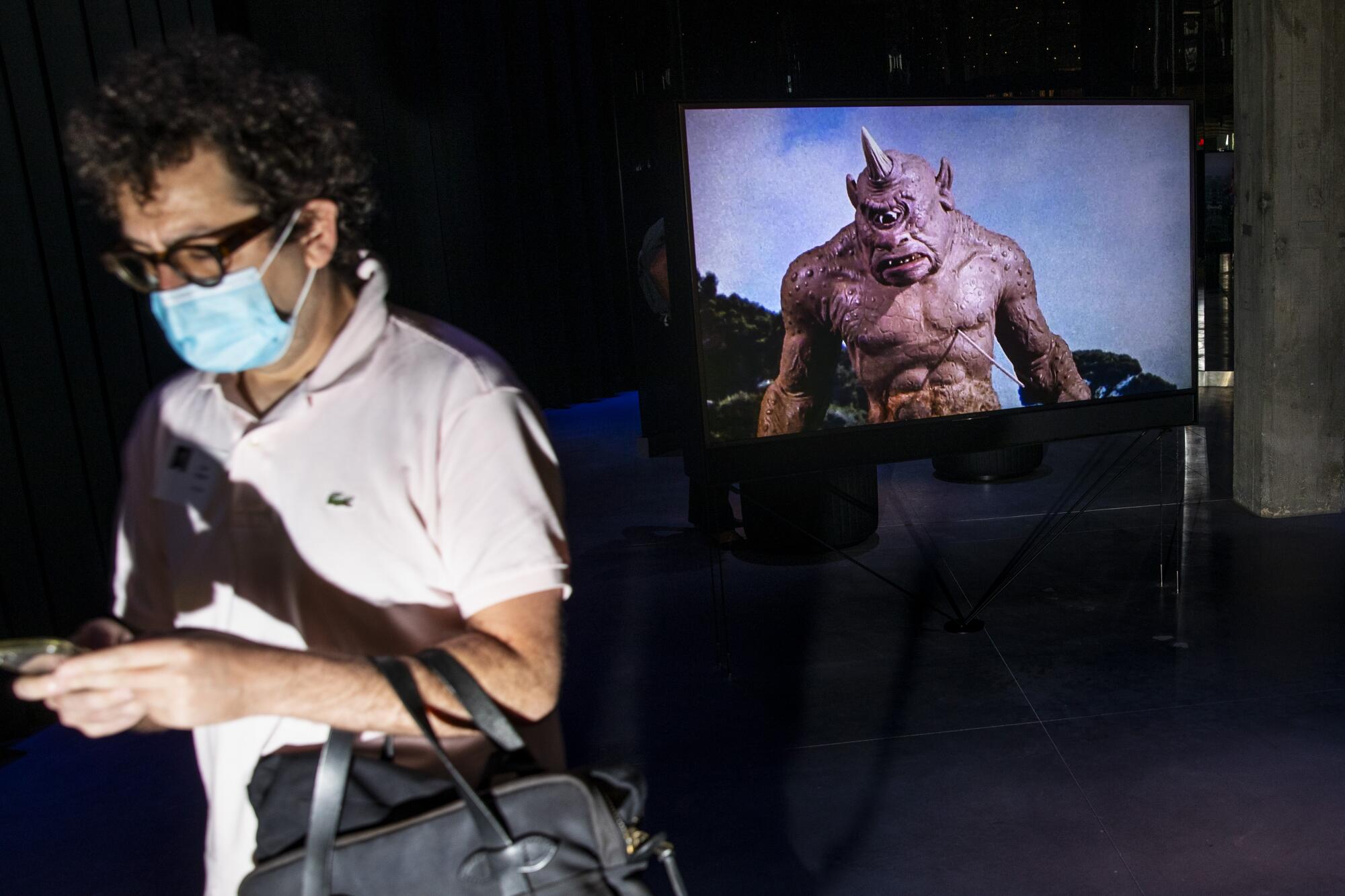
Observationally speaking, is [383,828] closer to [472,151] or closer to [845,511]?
[845,511]

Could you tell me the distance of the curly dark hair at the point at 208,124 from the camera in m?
0.93

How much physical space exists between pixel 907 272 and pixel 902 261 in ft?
0.11

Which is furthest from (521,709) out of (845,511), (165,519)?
(845,511)

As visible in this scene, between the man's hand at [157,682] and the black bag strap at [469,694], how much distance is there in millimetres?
146

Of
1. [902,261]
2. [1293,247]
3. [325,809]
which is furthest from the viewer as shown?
[1293,247]

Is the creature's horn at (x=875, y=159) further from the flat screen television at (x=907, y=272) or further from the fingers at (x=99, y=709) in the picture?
the fingers at (x=99, y=709)

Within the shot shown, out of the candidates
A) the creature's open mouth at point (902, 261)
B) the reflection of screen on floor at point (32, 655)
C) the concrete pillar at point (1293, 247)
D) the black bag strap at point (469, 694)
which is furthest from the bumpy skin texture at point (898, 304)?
the reflection of screen on floor at point (32, 655)

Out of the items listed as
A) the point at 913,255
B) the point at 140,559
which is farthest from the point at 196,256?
the point at 913,255

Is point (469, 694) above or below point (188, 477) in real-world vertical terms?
below

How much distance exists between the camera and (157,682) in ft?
2.65

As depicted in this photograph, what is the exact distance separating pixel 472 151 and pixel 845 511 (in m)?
4.84

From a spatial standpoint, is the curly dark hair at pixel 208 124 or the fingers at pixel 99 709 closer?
the fingers at pixel 99 709

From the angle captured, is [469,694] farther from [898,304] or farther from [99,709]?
[898,304]

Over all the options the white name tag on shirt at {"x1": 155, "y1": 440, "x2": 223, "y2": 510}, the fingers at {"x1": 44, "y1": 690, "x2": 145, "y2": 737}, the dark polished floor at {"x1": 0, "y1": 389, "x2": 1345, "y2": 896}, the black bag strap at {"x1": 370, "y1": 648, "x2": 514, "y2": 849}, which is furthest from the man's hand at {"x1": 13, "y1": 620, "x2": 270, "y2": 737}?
the dark polished floor at {"x1": 0, "y1": 389, "x2": 1345, "y2": 896}
